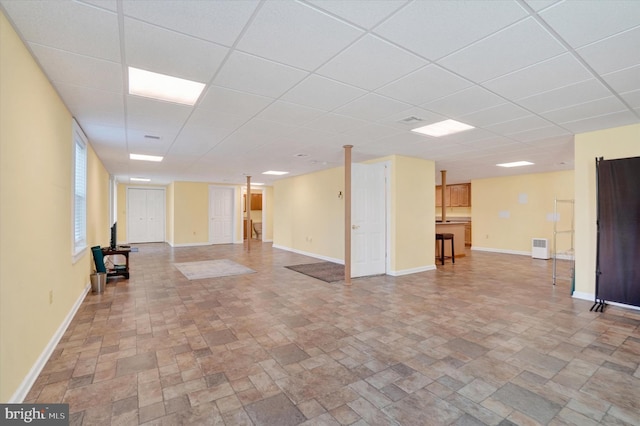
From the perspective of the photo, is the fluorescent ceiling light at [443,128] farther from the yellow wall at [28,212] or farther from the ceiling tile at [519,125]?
the yellow wall at [28,212]

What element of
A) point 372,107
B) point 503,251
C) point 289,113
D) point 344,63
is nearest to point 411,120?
point 372,107

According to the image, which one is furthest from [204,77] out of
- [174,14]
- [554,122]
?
[554,122]

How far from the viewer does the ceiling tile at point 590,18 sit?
173cm

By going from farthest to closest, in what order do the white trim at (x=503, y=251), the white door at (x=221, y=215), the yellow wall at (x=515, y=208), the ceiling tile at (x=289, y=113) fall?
1. the white door at (x=221, y=215)
2. the white trim at (x=503, y=251)
3. the yellow wall at (x=515, y=208)
4. the ceiling tile at (x=289, y=113)

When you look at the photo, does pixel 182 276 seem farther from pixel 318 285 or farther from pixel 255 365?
pixel 255 365

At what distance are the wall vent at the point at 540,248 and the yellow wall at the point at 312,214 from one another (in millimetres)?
5555

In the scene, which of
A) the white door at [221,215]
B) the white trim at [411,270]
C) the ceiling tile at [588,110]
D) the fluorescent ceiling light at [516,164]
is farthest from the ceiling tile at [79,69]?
the white door at [221,215]

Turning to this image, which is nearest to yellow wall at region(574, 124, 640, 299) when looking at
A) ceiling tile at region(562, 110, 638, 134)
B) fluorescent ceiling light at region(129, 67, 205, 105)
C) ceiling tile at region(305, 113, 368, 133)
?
ceiling tile at region(562, 110, 638, 134)

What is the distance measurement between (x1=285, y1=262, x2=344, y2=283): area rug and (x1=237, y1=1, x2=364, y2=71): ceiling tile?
13.8ft

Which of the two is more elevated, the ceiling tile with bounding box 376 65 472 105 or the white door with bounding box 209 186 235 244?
the ceiling tile with bounding box 376 65 472 105

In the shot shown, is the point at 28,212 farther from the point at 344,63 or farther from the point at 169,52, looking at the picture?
the point at 344,63

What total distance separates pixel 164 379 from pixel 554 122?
5181 millimetres

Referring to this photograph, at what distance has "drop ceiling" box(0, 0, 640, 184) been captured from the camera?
1.79 m

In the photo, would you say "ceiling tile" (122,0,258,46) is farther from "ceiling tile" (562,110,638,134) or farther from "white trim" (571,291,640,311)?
"white trim" (571,291,640,311)
